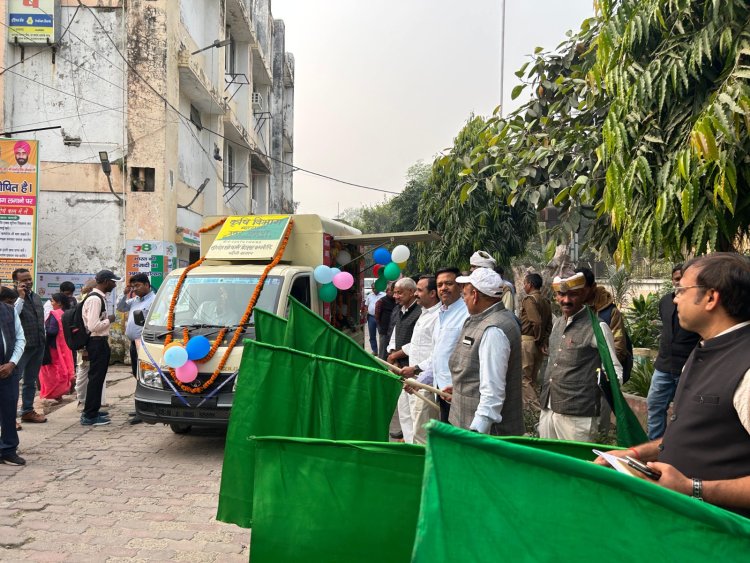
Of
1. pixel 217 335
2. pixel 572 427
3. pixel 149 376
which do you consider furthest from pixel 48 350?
pixel 572 427

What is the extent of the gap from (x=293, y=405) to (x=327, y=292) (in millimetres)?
4734

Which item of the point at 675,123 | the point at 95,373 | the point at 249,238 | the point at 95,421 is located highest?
the point at 675,123

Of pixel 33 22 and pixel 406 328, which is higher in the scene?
pixel 33 22

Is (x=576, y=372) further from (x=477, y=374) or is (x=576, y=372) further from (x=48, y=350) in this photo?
(x=48, y=350)

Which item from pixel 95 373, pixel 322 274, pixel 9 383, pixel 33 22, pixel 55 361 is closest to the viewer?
pixel 9 383

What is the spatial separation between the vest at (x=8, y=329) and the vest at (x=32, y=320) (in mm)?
1263

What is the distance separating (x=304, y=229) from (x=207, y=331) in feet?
7.63

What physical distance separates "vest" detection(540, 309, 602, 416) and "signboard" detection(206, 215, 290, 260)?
489 cm

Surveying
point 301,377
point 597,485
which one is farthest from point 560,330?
point 597,485

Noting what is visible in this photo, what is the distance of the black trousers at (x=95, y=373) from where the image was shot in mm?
8297

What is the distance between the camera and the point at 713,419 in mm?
2168

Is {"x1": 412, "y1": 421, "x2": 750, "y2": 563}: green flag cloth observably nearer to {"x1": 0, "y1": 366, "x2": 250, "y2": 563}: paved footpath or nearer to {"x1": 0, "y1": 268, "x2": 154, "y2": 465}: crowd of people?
{"x1": 0, "y1": 366, "x2": 250, "y2": 563}: paved footpath

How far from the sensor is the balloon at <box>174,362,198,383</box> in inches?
268

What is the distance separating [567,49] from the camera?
6594mm
